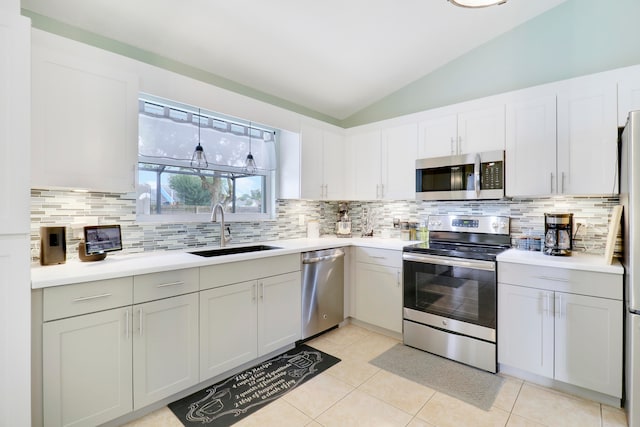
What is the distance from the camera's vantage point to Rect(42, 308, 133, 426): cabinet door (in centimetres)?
156

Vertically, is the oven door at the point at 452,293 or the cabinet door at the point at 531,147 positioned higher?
the cabinet door at the point at 531,147

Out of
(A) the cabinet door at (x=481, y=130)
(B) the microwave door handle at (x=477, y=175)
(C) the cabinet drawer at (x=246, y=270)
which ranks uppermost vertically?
(A) the cabinet door at (x=481, y=130)

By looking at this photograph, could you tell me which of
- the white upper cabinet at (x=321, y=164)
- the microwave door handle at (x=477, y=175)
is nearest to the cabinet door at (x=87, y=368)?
the white upper cabinet at (x=321, y=164)

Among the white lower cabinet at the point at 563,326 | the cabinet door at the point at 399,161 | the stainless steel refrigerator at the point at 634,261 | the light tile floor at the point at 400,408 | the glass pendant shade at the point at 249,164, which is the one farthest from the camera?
the cabinet door at the point at 399,161

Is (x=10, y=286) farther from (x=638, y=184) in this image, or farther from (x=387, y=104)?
(x=387, y=104)

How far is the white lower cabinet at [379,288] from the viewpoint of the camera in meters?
2.98

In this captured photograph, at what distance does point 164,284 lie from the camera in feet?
6.38

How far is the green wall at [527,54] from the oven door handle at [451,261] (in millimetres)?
1685

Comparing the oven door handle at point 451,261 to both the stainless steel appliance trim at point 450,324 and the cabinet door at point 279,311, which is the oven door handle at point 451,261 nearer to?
the stainless steel appliance trim at point 450,324

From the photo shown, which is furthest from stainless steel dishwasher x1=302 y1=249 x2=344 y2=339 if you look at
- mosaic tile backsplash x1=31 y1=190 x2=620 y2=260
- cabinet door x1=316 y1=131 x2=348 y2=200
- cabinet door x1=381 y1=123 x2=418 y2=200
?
cabinet door x1=381 y1=123 x2=418 y2=200

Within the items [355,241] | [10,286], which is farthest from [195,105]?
[355,241]

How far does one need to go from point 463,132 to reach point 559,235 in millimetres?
1176

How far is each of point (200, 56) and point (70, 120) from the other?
1166 mm

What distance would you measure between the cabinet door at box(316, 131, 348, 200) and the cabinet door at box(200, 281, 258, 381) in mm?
1594
